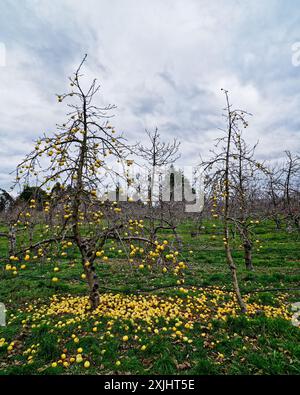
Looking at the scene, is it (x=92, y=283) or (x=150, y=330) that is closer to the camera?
(x=150, y=330)

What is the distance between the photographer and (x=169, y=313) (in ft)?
15.5

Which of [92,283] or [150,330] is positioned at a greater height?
[92,283]

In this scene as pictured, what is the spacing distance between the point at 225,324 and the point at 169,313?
114cm

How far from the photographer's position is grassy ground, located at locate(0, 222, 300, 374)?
3320 millimetres

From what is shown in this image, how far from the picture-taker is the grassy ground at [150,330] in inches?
131

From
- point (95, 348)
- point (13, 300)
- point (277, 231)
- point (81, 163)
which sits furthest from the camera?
point (277, 231)

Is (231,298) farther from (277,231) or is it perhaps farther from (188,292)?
(277,231)

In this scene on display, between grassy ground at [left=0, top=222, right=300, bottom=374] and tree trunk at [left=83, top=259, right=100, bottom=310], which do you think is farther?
tree trunk at [left=83, top=259, right=100, bottom=310]

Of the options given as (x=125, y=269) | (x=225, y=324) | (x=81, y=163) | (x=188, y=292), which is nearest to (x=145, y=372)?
(x=225, y=324)

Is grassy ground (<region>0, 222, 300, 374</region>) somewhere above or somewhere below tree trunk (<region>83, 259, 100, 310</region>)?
below

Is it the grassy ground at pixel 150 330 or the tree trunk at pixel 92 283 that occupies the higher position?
the tree trunk at pixel 92 283

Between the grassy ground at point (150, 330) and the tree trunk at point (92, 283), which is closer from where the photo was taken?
the grassy ground at point (150, 330)

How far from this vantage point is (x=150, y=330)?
405 cm
